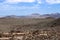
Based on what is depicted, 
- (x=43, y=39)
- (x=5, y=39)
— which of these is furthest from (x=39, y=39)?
(x=5, y=39)

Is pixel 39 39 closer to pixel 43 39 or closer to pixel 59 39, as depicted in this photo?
pixel 43 39

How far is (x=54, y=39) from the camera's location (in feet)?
130

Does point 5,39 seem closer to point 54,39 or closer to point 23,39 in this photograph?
point 23,39

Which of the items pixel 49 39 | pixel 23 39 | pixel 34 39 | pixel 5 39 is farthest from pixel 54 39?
pixel 5 39

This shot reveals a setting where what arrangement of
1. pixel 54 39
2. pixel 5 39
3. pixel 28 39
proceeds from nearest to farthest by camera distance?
pixel 54 39, pixel 28 39, pixel 5 39

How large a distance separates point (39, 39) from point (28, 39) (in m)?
2.14

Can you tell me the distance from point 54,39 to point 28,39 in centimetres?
538

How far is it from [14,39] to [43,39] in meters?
5.46

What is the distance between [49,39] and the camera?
132ft

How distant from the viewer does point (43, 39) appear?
41.9 m

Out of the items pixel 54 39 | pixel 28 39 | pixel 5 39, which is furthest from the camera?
pixel 5 39

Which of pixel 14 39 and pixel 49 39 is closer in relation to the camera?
pixel 49 39

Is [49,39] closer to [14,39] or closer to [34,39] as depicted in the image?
[34,39]

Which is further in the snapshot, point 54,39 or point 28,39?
point 28,39
